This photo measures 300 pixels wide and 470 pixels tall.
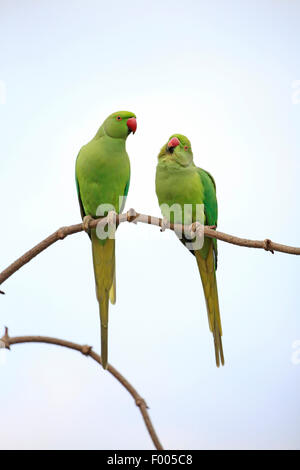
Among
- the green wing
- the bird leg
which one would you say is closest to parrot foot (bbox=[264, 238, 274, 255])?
the bird leg

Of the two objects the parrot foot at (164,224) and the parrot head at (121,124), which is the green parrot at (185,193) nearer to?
the parrot head at (121,124)

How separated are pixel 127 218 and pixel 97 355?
49cm

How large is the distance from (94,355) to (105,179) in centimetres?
56

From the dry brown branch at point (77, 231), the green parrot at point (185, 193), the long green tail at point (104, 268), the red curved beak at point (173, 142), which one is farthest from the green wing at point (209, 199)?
the dry brown branch at point (77, 231)

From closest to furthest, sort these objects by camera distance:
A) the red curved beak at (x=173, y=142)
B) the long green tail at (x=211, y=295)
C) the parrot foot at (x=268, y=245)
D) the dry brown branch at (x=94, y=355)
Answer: the parrot foot at (x=268, y=245)
the dry brown branch at (x=94, y=355)
the long green tail at (x=211, y=295)
the red curved beak at (x=173, y=142)

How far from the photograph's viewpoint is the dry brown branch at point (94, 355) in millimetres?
1366

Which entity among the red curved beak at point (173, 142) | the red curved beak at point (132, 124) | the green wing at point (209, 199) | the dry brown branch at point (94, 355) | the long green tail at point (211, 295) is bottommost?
the dry brown branch at point (94, 355)

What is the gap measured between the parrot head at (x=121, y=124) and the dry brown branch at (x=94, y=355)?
67 centimetres

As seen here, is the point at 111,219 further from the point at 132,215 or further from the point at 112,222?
the point at 132,215

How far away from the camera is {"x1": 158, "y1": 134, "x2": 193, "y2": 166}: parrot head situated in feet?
5.64
